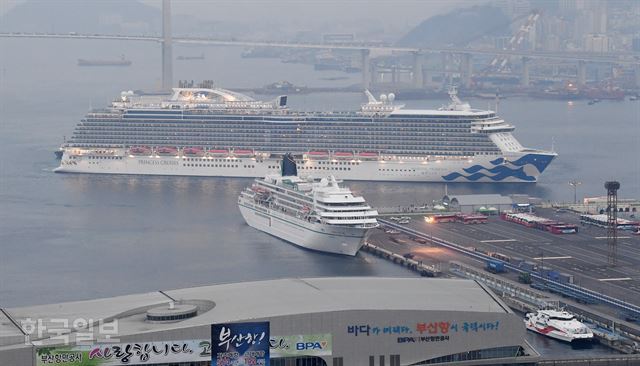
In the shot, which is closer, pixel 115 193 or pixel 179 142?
pixel 115 193

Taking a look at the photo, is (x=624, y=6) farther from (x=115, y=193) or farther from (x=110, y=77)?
(x=115, y=193)

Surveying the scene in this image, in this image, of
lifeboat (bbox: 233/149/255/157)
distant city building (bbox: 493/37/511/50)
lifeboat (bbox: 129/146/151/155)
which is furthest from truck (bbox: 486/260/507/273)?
distant city building (bbox: 493/37/511/50)

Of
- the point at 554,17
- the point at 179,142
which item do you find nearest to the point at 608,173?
the point at 179,142

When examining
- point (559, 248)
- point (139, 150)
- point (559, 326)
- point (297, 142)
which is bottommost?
point (559, 326)

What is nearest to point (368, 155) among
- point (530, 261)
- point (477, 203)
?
point (477, 203)

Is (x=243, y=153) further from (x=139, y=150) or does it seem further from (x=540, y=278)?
(x=540, y=278)
